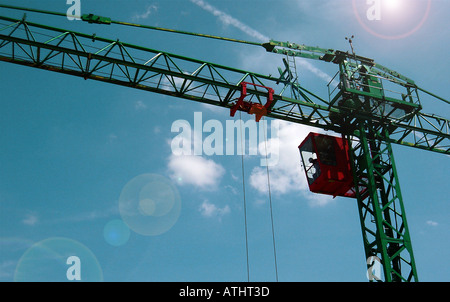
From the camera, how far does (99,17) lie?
22.4 m

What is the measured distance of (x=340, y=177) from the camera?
24.4 m

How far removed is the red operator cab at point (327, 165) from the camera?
24297 millimetres

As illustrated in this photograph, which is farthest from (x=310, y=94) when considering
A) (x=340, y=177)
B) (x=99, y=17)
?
(x=99, y=17)

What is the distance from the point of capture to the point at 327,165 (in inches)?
961

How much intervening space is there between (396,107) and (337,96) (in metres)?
4.01

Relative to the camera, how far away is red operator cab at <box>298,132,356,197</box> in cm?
2430
